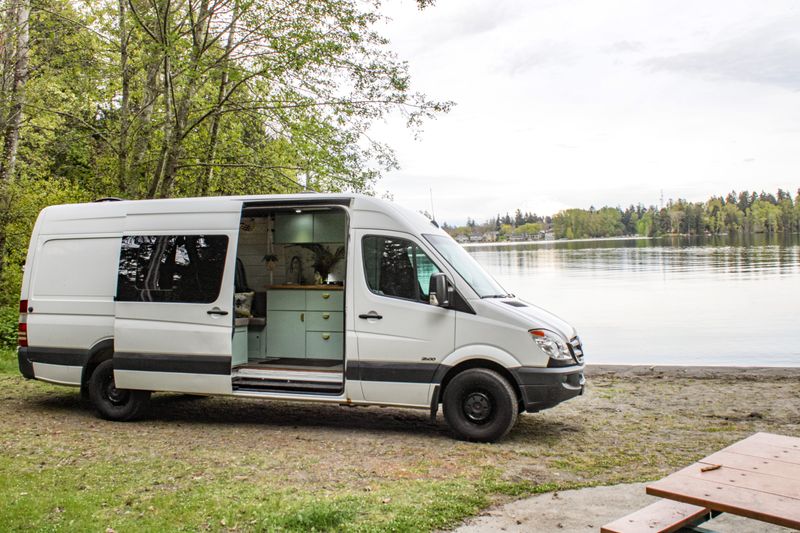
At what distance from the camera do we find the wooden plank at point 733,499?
3293mm

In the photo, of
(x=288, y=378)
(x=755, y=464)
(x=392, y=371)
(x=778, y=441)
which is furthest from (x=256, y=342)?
(x=755, y=464)

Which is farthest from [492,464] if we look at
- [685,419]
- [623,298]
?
[623,298]

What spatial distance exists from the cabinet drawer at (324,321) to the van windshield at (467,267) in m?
1.88

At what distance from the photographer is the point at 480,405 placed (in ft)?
24.9

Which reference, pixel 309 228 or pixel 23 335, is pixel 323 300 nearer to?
pixel 309 228

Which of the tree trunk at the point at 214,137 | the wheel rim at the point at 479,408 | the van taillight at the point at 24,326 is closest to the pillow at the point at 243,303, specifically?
the van taillight at the point at 24,326

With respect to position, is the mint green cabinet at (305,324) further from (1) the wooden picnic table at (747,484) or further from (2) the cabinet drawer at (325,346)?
(1) the wooden picnic table at (747,484)

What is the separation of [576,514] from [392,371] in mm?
3042

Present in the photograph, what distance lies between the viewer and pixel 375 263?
26.5 ft

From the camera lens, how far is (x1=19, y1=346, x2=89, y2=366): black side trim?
361 inches

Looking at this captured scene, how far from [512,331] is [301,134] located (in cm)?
884

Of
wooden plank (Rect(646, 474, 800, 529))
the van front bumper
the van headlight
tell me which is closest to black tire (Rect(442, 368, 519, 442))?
the van front bumper

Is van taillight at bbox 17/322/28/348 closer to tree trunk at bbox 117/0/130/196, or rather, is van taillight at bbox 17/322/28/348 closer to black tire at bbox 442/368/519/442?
black tire at bbox 442/368/519/442

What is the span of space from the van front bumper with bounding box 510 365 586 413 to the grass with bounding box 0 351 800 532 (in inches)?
18.3
